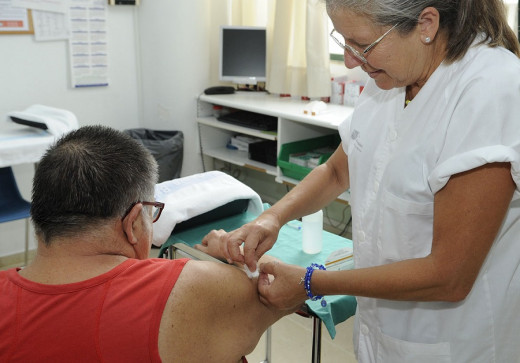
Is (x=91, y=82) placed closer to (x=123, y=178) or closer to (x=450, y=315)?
(x=123, y=178)

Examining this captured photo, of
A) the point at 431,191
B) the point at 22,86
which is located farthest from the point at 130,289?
the point at 22,86

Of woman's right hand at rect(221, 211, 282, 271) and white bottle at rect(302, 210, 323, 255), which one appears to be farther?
white bottle at rect(302, 210, 323, 255)

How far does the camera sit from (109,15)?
3760 millimetres

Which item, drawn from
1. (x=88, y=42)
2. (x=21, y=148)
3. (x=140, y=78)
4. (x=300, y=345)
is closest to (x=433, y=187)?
(x=300, y=345)

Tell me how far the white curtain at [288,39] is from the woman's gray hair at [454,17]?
2.33m

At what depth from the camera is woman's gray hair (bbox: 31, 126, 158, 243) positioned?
1.02m

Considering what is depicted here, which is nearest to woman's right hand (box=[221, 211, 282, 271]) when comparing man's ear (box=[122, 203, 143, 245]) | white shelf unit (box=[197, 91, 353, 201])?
man's ear (box=[122, 203, 143, 245])

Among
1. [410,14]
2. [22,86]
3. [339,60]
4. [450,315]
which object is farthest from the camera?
[339,60]

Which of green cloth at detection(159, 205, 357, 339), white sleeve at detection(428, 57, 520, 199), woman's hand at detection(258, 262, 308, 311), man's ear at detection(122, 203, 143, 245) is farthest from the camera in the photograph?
green cloth at detection(159, 205, 357, 339)

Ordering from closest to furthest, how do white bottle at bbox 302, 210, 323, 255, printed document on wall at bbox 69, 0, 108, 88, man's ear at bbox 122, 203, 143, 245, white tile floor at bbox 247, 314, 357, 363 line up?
man's ear at bbox 122, 203, 143, 245
white bottle at bbox 302, 210, 323, 255
white tile floor at bbox 247, 314, 357, 363
printed document on wall at bbox 69, 0, 108, 88

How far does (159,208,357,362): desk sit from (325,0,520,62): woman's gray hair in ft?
2.38

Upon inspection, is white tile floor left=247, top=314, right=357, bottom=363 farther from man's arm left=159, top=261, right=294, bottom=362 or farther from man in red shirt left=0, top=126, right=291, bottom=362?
man in red shirt left=0, top=126, right=291, bottom=362

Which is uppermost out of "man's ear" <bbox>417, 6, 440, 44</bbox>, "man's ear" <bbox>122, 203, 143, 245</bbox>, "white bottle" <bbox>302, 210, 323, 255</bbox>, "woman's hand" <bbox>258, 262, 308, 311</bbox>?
"man's ear" <bbox>417, 6, 440, 44</bbox>

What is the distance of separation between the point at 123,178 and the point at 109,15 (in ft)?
9.84
